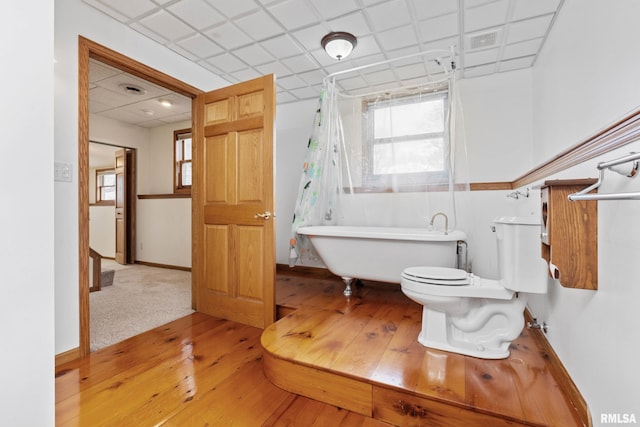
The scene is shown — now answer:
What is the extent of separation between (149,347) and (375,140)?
8.02ft

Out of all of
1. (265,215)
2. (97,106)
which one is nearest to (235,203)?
(265,215)

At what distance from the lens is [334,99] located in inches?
110

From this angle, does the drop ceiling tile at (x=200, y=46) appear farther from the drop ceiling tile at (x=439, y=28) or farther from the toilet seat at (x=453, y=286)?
the toilet seat at (x=453, y=286)

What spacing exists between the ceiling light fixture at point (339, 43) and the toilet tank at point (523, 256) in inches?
66.8

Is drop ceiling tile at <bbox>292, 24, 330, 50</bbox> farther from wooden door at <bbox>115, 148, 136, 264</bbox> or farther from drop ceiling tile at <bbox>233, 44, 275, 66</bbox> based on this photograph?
wooden door at <bbox>115, 148, 136, 264</bbox>

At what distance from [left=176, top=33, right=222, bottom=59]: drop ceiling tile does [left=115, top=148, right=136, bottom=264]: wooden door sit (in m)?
3.04

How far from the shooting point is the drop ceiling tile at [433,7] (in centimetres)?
188

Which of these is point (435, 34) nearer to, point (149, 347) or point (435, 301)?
point (435, 301)

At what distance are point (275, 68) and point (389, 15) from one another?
1.20 metres

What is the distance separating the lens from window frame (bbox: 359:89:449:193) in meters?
2.54

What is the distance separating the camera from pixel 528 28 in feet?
6.99

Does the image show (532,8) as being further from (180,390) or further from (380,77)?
(180,390)

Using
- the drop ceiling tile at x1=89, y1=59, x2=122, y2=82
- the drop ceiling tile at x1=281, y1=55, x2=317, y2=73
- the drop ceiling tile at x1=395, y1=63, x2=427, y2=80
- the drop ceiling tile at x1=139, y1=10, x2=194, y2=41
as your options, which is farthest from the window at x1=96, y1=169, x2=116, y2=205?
the drop ceiling tile at x1=395, y1=63, x2=427, y2=80

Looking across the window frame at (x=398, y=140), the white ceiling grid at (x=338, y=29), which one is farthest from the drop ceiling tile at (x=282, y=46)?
the window frame at (x=398, y=140)
